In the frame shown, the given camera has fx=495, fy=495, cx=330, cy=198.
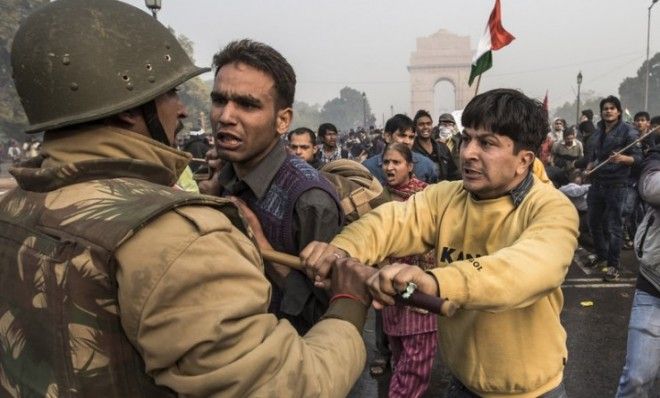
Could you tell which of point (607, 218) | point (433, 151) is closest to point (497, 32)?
point (433, 151)

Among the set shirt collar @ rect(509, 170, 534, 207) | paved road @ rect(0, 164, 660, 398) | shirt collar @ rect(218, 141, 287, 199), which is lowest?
paved road @ rect(0, 164, 660, 398)

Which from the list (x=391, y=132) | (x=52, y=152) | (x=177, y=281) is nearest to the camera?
(x=177, y=281)

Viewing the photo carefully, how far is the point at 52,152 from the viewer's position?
1276mm

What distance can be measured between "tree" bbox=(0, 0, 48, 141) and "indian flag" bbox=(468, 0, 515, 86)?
1626 inches

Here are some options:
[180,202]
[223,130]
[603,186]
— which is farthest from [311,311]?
[603,186]

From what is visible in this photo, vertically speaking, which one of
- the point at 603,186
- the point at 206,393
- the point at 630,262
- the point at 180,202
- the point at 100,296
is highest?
the point at 180,202

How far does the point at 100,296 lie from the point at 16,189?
55 centimetres

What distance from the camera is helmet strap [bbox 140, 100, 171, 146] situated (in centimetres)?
140

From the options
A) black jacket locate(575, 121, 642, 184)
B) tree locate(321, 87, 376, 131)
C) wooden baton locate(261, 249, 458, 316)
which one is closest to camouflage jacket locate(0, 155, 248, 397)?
wooden baton locate(261, 249, 458, 316)

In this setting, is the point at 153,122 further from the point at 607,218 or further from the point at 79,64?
the point at 607,218

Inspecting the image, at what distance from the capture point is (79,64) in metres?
1.28

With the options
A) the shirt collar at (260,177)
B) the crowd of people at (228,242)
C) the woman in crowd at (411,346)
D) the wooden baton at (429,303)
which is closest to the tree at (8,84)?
the woman in crowd at (411,346)

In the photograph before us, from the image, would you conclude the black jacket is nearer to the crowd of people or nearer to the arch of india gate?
the crowd of people

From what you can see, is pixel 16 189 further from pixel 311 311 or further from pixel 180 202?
pixel 311 311
